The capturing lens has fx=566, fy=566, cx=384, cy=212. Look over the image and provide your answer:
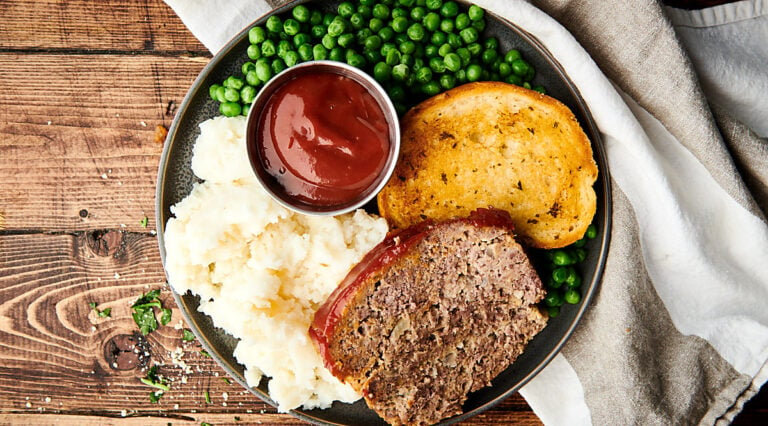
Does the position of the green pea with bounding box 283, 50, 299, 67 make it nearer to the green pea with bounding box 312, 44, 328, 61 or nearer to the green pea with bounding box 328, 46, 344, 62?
the green pea with bounding box 312, 44, 328, 61

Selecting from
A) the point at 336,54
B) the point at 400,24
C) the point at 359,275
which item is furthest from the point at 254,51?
the point at 359,275

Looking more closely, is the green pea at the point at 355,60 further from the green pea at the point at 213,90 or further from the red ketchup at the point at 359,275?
the red ketchup at the point at 359,275

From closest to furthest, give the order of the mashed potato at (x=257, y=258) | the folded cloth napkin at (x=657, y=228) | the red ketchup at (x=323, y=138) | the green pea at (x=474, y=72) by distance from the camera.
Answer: the red ketchup at (x=323, y=138) < the mashed potato at (x=257, y=258) < the folded cloth napkin at (x=657, y=228) < the green pea at (x=474, y=72)

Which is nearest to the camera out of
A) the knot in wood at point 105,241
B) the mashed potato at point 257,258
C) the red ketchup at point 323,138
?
the red ketchup at point 323,138

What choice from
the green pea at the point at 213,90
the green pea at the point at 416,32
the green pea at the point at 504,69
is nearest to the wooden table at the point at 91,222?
the green pea at the point at 213,90

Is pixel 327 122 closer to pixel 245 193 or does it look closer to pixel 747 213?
pixel 245 193

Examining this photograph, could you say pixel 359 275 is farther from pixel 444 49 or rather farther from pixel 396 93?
pixel 444 49
